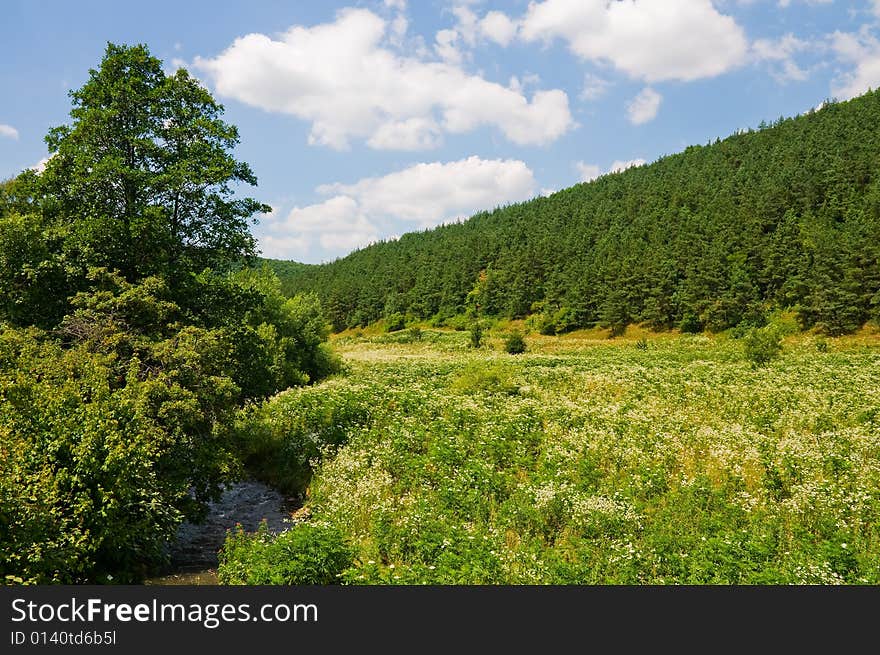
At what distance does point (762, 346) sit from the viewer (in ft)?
147

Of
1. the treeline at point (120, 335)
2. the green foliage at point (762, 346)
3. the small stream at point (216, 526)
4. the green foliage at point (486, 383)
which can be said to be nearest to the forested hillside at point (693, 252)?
the green foliage at point (762, 346)

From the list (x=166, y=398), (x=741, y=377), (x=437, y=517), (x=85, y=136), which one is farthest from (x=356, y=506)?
(x=741, y=377)

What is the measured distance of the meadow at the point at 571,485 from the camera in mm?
9719

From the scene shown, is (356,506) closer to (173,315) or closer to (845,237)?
(173,315)

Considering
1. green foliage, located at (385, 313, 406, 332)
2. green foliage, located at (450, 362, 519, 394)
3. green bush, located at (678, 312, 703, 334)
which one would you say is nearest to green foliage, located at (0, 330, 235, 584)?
green foliage, located at (450, 362, 519, 394)

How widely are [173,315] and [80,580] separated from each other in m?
9.68

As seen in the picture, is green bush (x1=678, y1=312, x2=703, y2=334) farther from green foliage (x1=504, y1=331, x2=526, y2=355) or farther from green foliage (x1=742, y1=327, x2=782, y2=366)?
green foliage (x1=742, y1=327, x2=782, y2=366)

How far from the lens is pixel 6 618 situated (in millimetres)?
7715

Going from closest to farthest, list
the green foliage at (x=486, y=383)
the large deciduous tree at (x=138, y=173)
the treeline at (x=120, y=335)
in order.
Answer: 1. the treeline at (x=120, y=335)
2. the large deciduous tree at (x=138, y=173)
3. the green foliage at (x=486, y=383)

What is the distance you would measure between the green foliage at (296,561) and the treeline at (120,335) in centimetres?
283

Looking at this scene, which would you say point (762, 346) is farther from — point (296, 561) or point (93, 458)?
point (93, 458)

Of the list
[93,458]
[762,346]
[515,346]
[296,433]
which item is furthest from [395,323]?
[93,458]

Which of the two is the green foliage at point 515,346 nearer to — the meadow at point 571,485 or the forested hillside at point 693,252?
the forested hillside at point 693,252

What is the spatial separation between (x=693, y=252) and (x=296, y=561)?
10790 centimetres
